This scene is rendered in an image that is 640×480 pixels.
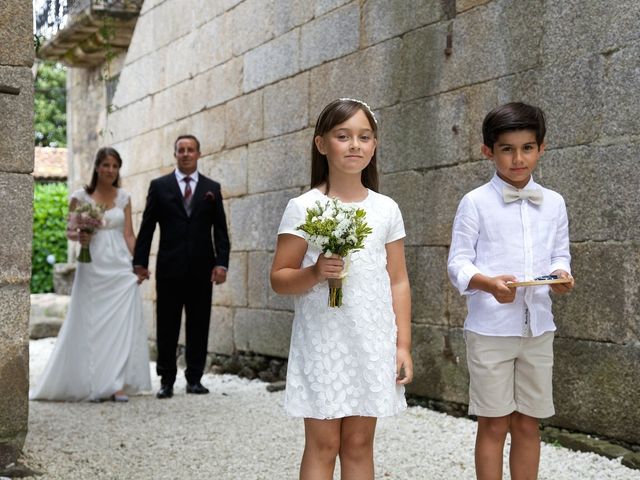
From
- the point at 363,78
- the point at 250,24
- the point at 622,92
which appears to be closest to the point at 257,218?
the point at 250,24

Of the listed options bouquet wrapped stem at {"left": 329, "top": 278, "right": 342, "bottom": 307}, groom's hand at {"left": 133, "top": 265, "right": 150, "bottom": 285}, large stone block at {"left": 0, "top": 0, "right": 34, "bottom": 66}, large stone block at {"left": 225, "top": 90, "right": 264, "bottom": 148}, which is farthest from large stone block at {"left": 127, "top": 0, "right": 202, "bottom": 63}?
bouquet wrapped stem at {"left": 329, "top": 278, "right": 342, "bottom": 307}

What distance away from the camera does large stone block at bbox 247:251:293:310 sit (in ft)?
25.0

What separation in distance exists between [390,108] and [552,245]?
9.90 ft

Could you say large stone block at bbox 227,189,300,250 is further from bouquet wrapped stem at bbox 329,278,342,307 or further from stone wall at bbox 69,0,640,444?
bouquet wrapped stem at bbox 329,278,342,307

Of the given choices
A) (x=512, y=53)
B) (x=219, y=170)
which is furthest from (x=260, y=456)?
(x=219, y=170)

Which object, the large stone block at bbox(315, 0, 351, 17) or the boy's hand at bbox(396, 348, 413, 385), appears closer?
the boy's hand at bbox(396, 348, 413, 385)

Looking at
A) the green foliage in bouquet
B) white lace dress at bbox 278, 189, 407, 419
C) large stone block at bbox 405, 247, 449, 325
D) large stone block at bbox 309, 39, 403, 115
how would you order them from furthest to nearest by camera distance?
large stone block at bbox 309, 39, 403, 115, large stone block at bbox 405, 247, 449, 325, white lace dress at bbox 278, 189, 407, 419, the green foliage in bouquet

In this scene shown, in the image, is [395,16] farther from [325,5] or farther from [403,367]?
[403,367]

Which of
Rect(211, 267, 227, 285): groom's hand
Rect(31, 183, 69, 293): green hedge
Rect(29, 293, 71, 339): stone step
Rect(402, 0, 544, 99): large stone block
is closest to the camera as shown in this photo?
Rect(402, 0, 544, 99): large stone block

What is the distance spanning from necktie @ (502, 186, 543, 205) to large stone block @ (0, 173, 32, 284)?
2.19 meters

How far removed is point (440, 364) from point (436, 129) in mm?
1449

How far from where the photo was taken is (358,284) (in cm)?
292

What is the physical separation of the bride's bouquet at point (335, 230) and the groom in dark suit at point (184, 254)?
163 inches

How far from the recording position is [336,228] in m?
2.69
